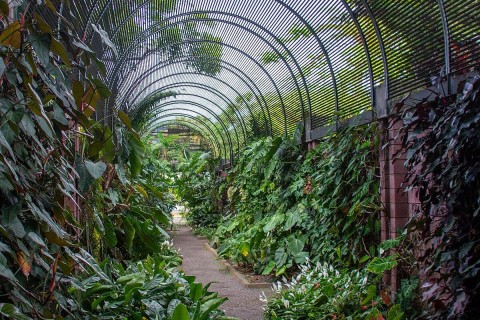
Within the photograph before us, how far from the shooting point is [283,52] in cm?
815

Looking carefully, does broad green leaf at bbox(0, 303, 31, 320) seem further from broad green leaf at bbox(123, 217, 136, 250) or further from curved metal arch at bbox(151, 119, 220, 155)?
curved metal arch at bbox(151, 119, 220, 155)

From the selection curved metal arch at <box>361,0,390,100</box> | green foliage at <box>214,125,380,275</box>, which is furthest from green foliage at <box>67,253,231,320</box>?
curved metal arch at <box>361,0,390,100</box>

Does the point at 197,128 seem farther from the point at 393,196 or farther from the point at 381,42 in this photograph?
the point at 393,196

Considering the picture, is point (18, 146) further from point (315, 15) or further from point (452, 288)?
point (315, 15)

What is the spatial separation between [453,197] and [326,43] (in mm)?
3907

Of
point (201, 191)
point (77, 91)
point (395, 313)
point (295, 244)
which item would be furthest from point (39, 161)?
point (201, 191)

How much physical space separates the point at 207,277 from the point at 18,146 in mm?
6411

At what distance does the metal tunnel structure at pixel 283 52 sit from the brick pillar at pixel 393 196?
0.45 meters

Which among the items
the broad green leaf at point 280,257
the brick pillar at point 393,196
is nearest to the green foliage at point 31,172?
the brick pillar at point 393,196

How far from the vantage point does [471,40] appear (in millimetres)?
3871

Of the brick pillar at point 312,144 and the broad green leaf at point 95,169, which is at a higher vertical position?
the brick pillar at point 312,144

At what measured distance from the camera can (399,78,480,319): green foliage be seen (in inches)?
115

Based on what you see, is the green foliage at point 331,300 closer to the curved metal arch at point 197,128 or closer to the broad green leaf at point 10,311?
the broad green leaf at point 10,311

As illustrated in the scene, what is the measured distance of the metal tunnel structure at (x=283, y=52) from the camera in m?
4.39
